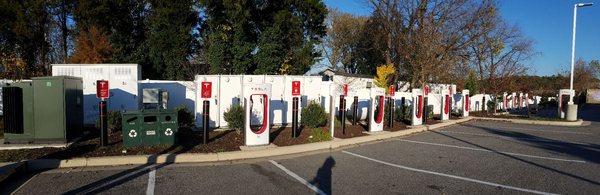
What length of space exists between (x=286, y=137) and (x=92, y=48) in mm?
27928

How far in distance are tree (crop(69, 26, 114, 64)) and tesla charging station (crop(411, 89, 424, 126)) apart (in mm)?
26837

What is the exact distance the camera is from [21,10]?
1319 inches

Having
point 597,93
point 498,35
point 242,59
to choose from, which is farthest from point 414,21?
point 597,93

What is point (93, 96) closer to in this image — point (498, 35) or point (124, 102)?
point (124, 102)

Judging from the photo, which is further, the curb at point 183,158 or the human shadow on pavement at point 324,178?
the curb at point 183,158

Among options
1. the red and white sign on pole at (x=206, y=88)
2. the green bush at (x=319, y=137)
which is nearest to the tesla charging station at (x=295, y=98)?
the green bush at (x=319, y=137)

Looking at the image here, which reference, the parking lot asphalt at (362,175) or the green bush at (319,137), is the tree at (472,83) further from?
the green bush at (319,137)

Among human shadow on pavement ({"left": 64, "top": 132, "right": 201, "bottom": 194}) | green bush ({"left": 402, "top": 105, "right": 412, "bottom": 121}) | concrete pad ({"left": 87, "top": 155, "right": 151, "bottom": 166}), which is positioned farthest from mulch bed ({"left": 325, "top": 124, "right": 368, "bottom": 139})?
concrete pad ({"left": 87, "top": 155, "right": 151, "bottom": 166})

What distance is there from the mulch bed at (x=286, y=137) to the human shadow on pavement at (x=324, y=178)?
2198mm

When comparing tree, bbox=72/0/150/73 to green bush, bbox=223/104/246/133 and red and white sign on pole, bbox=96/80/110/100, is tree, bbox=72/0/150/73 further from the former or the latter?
red and white sign on pole, bbox=96/80/110/100

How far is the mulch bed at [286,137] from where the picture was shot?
11.2m

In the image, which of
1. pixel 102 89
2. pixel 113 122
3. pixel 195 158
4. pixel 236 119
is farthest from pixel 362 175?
pixel 113 122

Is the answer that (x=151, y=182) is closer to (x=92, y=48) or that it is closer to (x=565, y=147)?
(x=565, y=147)

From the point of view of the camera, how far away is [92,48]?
112 feet
